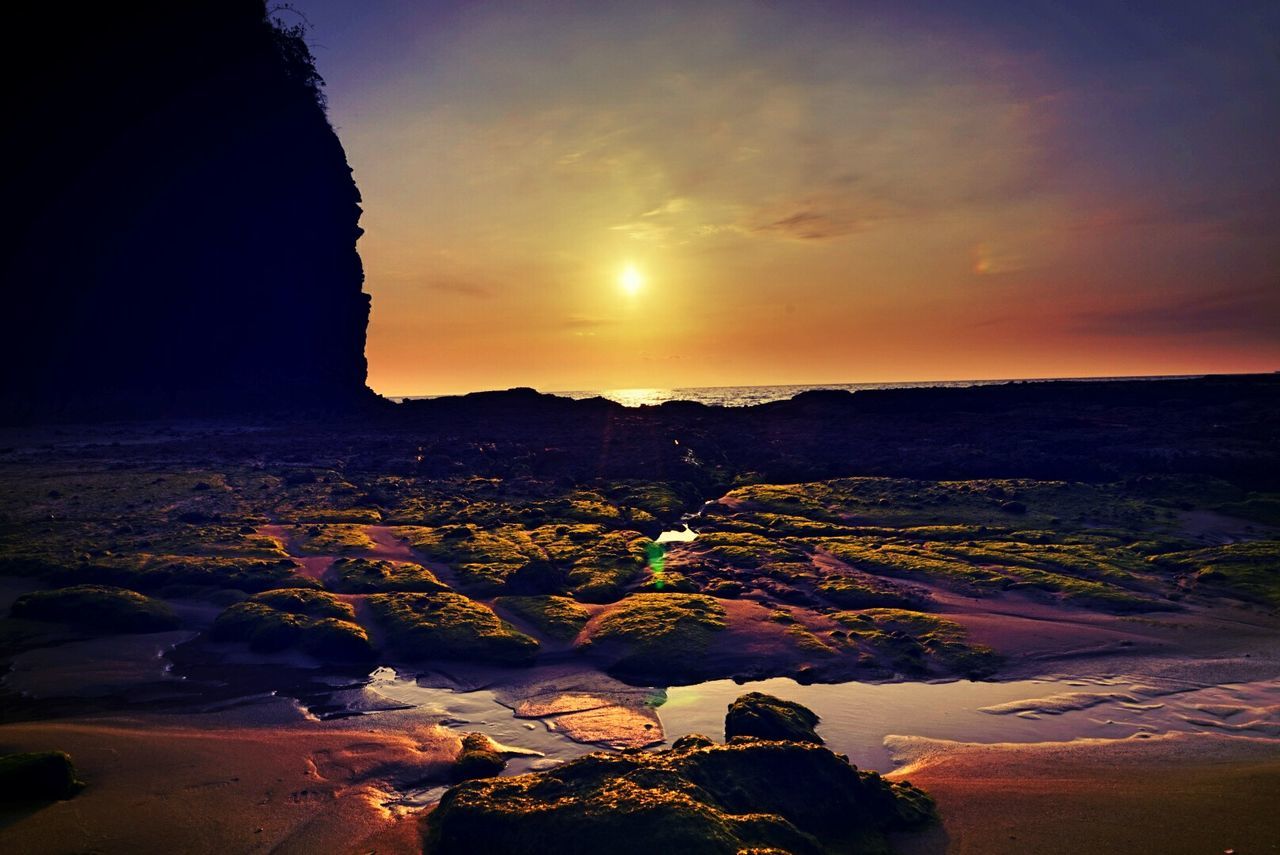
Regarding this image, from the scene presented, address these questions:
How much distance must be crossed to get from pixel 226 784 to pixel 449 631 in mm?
8438

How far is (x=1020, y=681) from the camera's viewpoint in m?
18.2

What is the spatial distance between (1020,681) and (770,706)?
918 cm

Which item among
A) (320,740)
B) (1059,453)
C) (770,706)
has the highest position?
(1059,453)

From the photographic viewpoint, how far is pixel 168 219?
282 feet

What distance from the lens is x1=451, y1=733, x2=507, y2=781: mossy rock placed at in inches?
504

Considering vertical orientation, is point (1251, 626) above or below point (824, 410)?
below

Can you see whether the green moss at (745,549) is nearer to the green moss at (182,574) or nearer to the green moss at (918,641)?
the green moss at (918,641)

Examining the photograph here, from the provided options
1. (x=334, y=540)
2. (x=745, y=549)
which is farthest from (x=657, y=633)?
(x=334, y=540)

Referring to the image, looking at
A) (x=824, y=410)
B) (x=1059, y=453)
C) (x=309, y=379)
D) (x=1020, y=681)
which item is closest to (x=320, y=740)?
(x=1020, y=681)

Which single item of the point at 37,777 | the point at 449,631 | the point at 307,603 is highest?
the point at 307,603

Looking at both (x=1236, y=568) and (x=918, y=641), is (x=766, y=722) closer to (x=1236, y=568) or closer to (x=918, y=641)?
(x=918, y=641)

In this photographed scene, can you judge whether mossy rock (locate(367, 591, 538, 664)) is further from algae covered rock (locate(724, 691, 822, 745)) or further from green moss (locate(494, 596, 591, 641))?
algae covered rock (locate(724, 691, 822, 745))

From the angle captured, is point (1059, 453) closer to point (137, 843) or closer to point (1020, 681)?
point (1020, 681)

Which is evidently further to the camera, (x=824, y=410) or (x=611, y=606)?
(x=824, y=410)
